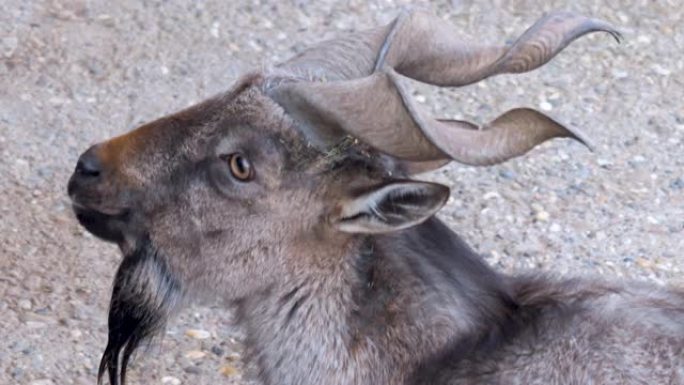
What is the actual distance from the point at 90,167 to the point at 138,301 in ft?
1.67

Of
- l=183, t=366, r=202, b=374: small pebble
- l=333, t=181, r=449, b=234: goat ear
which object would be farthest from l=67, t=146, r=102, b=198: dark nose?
l=183, t=366, r=202, b=374: small pebble

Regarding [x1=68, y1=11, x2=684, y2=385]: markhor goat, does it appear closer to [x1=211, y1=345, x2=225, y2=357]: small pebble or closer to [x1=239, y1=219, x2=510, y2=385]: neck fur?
[x1=239, y1=219, x2=510, y2=385]: neck fur

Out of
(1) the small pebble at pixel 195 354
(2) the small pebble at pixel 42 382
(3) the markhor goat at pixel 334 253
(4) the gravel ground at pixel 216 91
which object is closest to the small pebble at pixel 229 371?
(4) the gravel ground at pixel 216 91

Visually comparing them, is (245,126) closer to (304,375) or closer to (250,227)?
(250,227)

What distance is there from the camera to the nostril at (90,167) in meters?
4.60

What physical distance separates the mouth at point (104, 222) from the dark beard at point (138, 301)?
8cm

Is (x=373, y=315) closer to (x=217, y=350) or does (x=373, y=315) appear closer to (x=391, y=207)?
(x=391, y=207)

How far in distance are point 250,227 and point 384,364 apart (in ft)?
1.94

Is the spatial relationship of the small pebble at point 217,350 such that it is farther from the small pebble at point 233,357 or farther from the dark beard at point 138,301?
the dark beard at point 138,301

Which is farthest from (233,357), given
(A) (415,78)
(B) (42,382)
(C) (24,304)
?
(A) (415,78)

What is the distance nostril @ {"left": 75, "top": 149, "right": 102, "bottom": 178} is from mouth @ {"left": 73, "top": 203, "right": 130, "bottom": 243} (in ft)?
0.40

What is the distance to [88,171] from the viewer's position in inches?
181

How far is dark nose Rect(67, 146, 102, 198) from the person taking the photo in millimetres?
4605

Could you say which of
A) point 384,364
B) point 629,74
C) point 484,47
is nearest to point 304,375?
point 384,364
